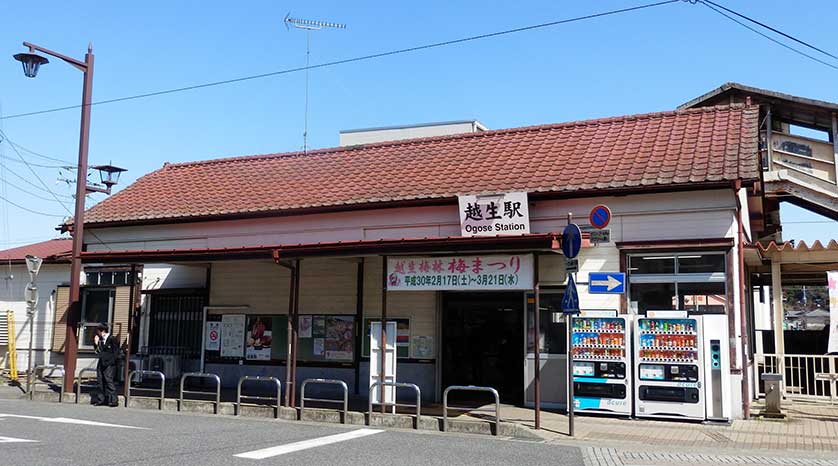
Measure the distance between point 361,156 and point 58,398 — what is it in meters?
9.40

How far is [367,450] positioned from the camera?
9.34 meters

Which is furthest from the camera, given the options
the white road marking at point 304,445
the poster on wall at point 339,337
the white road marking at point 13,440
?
the poster on wall at point 339,337

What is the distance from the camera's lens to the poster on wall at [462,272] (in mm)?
12234

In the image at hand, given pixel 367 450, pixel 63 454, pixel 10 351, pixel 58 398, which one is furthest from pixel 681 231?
pixel 10 351

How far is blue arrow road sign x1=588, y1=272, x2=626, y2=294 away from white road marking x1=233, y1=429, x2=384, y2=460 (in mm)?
4160

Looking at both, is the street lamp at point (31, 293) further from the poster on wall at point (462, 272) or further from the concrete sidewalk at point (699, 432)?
the concrete sidewalk at point (699, 432)

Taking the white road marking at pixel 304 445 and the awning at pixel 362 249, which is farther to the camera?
the awning at pixel 362 249

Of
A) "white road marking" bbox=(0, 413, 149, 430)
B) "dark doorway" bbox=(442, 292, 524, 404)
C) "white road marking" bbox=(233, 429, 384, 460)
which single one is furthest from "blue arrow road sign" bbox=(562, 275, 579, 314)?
"white road marking" bbox=(0, 413, 149, 430)

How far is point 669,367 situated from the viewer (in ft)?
39.6

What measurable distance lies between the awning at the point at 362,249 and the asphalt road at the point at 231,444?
3064 mm

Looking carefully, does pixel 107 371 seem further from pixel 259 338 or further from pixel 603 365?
pixel 603 365

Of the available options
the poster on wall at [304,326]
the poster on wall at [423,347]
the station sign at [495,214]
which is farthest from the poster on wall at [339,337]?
the station sign at [495,214]

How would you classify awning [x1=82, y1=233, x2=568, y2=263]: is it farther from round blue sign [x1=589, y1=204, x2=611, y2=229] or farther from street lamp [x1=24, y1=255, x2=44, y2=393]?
street lamp [x1=24, y1=255, x2=44, y2=393]

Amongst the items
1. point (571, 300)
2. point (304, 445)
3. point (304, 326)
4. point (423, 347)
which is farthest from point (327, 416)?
point (571, 300)
